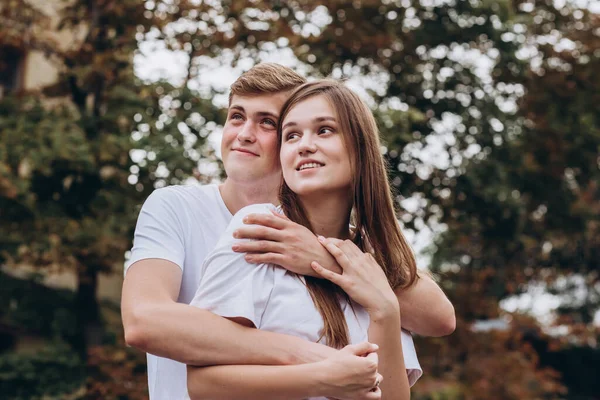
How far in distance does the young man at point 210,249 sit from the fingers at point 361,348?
6cm

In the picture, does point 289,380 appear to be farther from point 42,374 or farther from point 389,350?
point 42,374

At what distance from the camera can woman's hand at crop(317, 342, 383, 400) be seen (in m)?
2.19

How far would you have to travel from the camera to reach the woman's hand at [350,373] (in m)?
2.19

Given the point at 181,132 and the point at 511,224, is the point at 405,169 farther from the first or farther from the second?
the point at 181,132

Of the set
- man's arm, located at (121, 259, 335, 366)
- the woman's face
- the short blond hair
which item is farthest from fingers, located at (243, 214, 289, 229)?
the short blond hair

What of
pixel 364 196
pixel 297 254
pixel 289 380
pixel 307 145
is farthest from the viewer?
pixel 364 196

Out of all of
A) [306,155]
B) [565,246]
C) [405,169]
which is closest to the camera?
[306,155]

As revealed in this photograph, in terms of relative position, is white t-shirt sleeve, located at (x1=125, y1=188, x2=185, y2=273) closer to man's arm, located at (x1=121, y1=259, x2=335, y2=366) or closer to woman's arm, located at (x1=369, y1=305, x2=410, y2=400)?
man's arm, located at (x1=121, y1=259, x2=335, y2=366)

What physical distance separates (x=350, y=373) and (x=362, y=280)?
0.34 metres

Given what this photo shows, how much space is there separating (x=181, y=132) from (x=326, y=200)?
629 centimetres

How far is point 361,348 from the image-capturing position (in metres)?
2.25

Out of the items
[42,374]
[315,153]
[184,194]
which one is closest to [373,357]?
[315,153]

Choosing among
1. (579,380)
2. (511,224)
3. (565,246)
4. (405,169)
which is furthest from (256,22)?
(579,380)

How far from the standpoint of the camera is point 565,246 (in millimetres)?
17844
